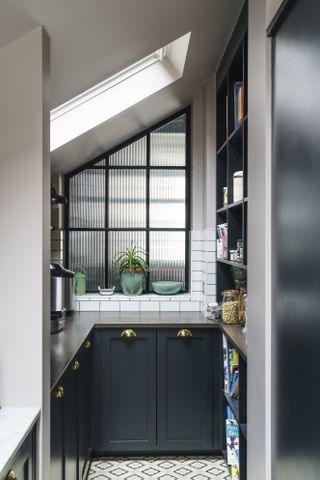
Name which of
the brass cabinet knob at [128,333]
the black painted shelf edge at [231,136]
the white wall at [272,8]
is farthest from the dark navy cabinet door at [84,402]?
the white wall at [272,8]

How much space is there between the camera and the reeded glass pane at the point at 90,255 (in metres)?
3.94

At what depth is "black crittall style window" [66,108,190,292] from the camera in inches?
155

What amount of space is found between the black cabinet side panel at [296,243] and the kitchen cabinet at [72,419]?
89 centimetres

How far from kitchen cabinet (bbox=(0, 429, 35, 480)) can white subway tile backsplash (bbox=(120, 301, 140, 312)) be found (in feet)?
7.16

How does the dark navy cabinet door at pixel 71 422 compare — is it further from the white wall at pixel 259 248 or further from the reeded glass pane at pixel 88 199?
the reeded glass pane at pixel 88 199

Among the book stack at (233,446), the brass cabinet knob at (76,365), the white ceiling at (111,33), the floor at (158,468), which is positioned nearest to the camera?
the white ceiling at (111,33)

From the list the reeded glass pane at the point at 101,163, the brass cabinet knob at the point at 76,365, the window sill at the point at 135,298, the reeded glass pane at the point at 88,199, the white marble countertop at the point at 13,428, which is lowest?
the brass cabinet knob at the point at 76,365

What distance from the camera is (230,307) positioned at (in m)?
3.06

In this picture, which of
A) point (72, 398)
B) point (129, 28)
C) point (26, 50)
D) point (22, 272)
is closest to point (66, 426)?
point (72, 398)

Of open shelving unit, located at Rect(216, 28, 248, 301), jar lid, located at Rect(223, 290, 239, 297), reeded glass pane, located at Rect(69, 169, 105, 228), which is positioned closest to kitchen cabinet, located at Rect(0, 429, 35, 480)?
open shelving unit, located at Rect(216, 28, 248, 301)

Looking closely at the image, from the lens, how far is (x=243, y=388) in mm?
2355

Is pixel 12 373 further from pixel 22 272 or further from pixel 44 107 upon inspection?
pixel 44 107

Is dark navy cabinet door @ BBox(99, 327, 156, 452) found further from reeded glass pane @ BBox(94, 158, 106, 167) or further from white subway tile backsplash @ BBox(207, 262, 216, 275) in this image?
reeded glass pane @ BBox(94, 158, 106, 167)

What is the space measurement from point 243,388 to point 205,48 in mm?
1970
